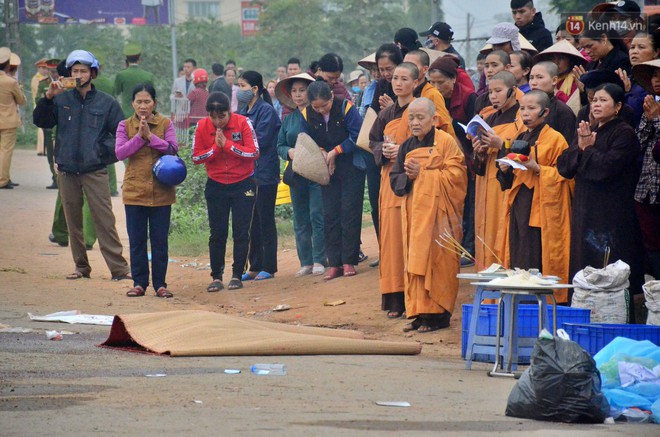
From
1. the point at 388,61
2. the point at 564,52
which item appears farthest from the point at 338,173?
the point at 564,52

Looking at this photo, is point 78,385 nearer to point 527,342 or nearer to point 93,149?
point 527,342

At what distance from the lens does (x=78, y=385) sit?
718 centimetres

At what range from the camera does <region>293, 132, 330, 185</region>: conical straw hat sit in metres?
12.7

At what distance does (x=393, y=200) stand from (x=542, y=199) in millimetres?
1749

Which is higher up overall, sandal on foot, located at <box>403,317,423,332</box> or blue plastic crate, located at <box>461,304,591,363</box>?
blue plastic crate, located at <box>461,304,591,363</box>

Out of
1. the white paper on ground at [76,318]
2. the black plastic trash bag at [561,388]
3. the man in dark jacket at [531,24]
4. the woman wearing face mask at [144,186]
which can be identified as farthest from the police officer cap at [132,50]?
the black plastic trash bag at [561,388]

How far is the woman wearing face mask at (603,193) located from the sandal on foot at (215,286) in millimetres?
4950

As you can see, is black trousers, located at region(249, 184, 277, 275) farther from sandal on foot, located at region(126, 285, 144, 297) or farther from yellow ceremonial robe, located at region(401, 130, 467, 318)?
yellow ceremonial robe, located at region(401, 130, 467, 318)

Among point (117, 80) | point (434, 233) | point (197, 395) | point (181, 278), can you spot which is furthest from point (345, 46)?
point (197, 395)

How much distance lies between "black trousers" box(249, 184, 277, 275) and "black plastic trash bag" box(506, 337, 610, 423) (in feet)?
24.1

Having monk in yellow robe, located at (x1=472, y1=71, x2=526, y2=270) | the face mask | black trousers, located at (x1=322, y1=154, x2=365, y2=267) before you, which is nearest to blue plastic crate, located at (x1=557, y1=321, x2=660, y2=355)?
monk in yellow robe, located at (x1=472, y1=71, x2=526, y2=270)

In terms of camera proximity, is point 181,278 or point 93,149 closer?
point 93,149

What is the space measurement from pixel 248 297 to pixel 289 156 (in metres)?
1.63

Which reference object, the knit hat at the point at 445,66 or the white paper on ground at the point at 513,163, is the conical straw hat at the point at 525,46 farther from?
the white paper on ground at the point at 513,163
